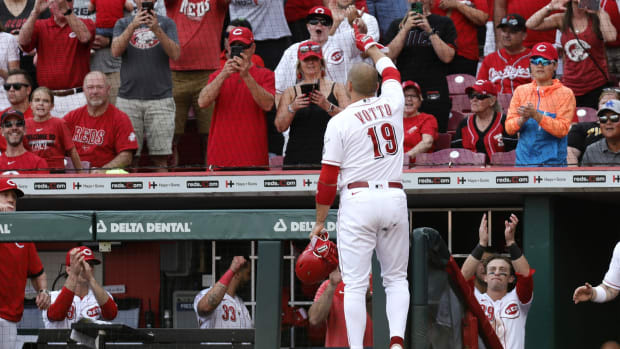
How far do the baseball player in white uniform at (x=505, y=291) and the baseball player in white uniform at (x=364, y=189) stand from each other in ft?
5.73

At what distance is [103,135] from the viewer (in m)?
9.39

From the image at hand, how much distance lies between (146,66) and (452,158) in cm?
327

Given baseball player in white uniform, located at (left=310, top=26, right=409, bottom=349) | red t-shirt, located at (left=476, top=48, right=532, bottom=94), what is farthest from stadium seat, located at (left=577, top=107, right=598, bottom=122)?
baseball player in white uniform, located at (left=310, top=26, right=409, bottom=349)

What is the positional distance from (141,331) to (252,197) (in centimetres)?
237

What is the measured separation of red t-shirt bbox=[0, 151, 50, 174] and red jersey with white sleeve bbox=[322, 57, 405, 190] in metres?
4.18

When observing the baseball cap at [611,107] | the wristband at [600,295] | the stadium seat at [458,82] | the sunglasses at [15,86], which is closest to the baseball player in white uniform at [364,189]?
the wristband at [600,295]

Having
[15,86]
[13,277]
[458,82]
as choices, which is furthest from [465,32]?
[13,277]

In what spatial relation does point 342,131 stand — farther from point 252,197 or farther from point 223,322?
point 252,197

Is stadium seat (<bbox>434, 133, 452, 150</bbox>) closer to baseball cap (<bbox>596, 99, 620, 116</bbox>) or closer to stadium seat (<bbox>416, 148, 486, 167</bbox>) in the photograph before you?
stadium seat (<bbox>416, 148, 486, 167</bbox>)

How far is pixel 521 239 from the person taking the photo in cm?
930

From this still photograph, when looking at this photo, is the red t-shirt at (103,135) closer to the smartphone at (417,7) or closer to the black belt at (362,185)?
the smartphone at (417,7)

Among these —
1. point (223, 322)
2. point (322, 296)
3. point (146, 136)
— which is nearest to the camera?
point (322, 296)

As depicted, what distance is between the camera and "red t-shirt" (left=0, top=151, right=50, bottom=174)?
8.84 m

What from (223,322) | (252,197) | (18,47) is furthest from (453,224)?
(18,47)
